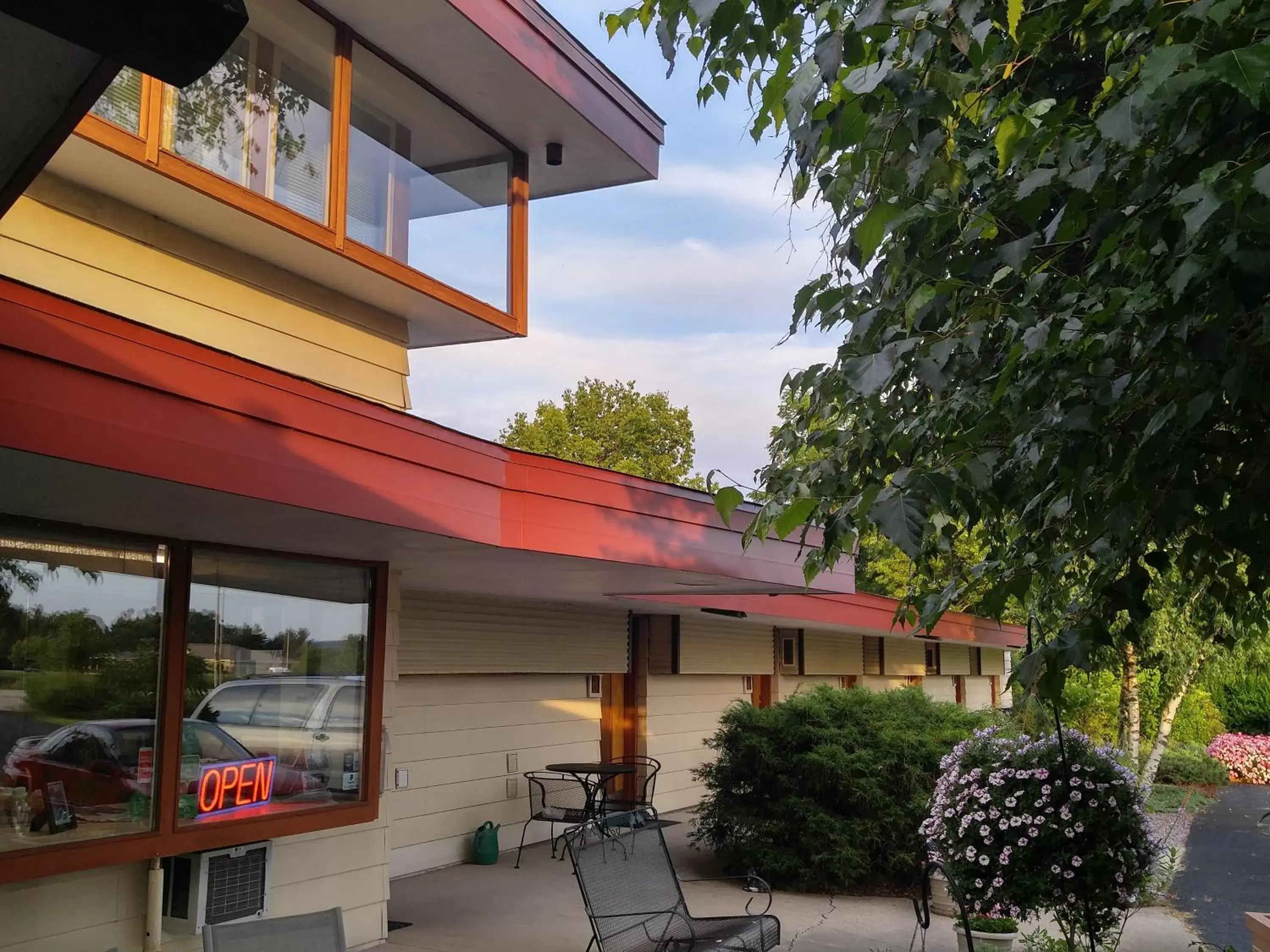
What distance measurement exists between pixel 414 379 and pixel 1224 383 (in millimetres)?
6733

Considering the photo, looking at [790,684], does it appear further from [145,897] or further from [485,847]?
[145,897]

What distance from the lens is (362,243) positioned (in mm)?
7270

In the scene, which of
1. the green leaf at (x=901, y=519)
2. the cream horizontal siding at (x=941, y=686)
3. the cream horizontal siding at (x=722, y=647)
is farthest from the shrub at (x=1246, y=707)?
the green leaf at (x=901, y=519)

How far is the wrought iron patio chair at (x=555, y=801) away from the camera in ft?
36.4

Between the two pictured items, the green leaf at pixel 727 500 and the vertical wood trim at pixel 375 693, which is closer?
the green leaf at pixel 727 500

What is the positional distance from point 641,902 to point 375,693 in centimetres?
219

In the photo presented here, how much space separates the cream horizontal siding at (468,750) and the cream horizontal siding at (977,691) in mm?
16449

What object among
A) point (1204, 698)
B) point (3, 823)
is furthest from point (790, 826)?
point (1204, 698)

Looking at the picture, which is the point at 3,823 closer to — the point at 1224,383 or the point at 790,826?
the point at 1224,383

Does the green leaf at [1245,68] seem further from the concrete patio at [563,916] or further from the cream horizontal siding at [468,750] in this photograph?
the cream horizontal siding at [468,750]

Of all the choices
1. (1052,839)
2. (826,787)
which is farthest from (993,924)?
(826,787)

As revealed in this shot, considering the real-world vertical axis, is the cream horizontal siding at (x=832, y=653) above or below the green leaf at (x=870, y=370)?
below

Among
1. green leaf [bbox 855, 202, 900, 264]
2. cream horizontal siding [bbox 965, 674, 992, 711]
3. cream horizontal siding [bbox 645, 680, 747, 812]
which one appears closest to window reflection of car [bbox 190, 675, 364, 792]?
green leaf [bbox 855, 202, 900, 264]

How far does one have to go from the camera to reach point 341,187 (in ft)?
23.0
